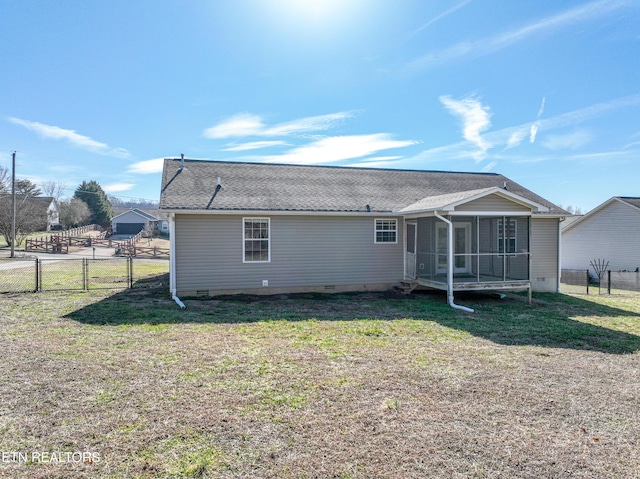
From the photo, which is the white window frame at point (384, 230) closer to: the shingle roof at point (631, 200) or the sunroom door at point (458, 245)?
the sunroom door at point (458, 245)

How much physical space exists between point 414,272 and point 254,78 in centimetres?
898

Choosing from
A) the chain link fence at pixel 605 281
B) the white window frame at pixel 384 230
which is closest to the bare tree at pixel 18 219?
the white window frame at pixel 384 230

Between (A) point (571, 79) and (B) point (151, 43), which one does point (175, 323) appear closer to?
(B) point (151, 43)

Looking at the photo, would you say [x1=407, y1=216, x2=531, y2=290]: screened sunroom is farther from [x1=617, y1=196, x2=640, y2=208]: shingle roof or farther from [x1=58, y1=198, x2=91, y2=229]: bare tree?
[x1=58, y1=198, x2=91, y2=229]: bare tree

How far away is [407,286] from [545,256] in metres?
5.76

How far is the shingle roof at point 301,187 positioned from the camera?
11875 millimetres

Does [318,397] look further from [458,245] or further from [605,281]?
[605,281]

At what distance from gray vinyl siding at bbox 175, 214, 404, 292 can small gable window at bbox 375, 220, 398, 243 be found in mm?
138

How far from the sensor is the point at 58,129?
2750 centimetres

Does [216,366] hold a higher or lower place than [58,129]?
lower

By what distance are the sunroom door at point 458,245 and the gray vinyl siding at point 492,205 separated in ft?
7.49

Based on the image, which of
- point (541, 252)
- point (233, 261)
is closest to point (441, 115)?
point (541, 252)

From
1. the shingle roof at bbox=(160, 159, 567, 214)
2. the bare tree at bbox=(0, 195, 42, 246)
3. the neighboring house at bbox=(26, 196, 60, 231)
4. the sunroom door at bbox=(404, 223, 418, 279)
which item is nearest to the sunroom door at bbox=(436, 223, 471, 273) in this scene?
the sunroom door at bbox=(404, 223, 418, 279)

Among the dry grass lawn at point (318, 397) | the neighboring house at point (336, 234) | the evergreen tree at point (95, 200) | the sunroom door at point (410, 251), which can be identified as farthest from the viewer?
the evergreen tree at point (95, 200)
